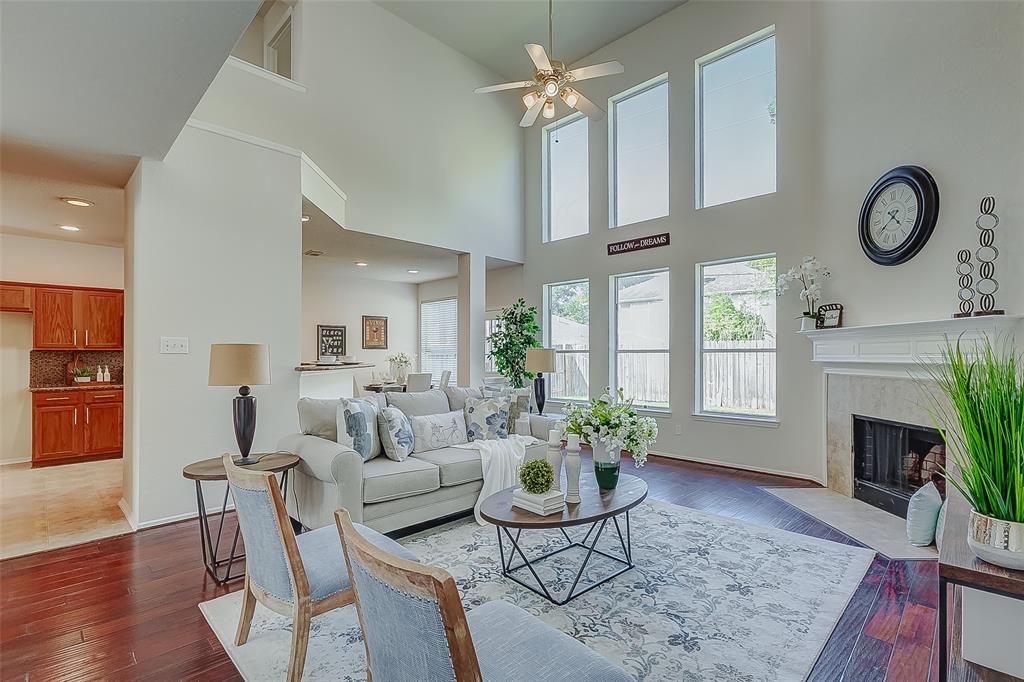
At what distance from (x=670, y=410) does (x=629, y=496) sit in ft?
11.5

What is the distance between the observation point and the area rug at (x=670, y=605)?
2031 mm

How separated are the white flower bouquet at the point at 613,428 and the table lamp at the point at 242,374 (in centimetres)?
202

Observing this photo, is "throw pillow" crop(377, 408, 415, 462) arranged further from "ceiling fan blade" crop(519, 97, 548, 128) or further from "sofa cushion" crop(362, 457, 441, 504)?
"ceiling fan blade" crop(519, 97, 548, 128)

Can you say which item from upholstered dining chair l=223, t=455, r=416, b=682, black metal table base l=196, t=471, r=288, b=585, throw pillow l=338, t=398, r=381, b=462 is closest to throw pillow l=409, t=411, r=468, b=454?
throw pillow l=338, t=398, r=381, b=462

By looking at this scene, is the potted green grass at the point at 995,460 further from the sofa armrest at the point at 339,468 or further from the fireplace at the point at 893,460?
the sofa armrest at the point at 339,468

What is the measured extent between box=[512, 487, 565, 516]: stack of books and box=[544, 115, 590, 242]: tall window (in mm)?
5231

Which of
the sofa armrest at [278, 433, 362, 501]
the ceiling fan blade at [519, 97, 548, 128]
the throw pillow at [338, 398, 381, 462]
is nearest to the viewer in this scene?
the sofa armrest at [278, 433, 362, 501]

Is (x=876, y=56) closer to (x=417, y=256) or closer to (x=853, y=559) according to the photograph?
(x=853, y=559)

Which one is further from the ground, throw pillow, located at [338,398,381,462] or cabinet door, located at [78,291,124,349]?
cabinet door, located at [78,291,124,349]

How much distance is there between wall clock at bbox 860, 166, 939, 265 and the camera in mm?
3762

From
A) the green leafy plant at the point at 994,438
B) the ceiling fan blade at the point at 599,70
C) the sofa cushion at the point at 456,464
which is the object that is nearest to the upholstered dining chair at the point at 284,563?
the sofa cushion at the point at 456,464

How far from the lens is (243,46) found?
21.2 ft

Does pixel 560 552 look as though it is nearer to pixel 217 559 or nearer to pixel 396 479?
pixel 396 479

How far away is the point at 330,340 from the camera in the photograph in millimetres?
8602
